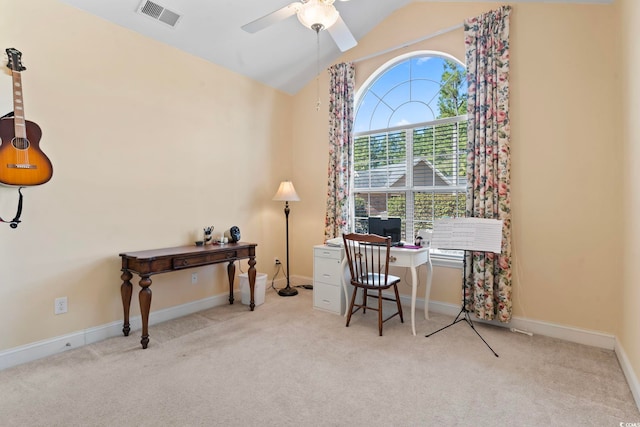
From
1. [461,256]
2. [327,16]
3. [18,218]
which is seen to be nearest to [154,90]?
[18,218]

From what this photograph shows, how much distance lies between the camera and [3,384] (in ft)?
6.95

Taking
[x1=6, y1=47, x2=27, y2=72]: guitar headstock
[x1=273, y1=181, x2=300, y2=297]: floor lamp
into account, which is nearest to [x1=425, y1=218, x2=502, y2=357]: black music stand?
[x1=273, y1=181, x2=300, y2=297]: floor lamp

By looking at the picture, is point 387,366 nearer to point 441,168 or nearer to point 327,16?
point 441,168

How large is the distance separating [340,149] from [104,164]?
2566 mm

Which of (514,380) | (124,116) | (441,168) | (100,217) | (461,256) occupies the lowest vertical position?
(514,380)

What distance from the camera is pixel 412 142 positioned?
382 cm

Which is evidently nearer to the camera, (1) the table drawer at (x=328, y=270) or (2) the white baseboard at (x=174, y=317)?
(2) the white baseboard at (x=174, y=317)

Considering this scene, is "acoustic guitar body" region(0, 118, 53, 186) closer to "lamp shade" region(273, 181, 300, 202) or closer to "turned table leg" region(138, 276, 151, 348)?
"turned table leg" region(138, 276, 151, 348)

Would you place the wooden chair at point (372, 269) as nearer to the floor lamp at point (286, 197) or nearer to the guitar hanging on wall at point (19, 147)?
the floor lamp at point (286, 197)

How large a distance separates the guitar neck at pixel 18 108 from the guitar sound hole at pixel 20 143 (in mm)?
28

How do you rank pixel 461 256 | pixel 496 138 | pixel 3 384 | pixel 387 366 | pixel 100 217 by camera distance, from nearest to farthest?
pixel 3 384 → pixel 387 366 → pixel 100 217 → pixel 496 138 → pixel 461 256

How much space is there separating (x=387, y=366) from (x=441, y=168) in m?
2.23

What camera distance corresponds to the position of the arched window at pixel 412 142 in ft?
11.6

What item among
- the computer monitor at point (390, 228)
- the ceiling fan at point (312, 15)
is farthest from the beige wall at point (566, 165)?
the ceiling fan at point (312, 15)
